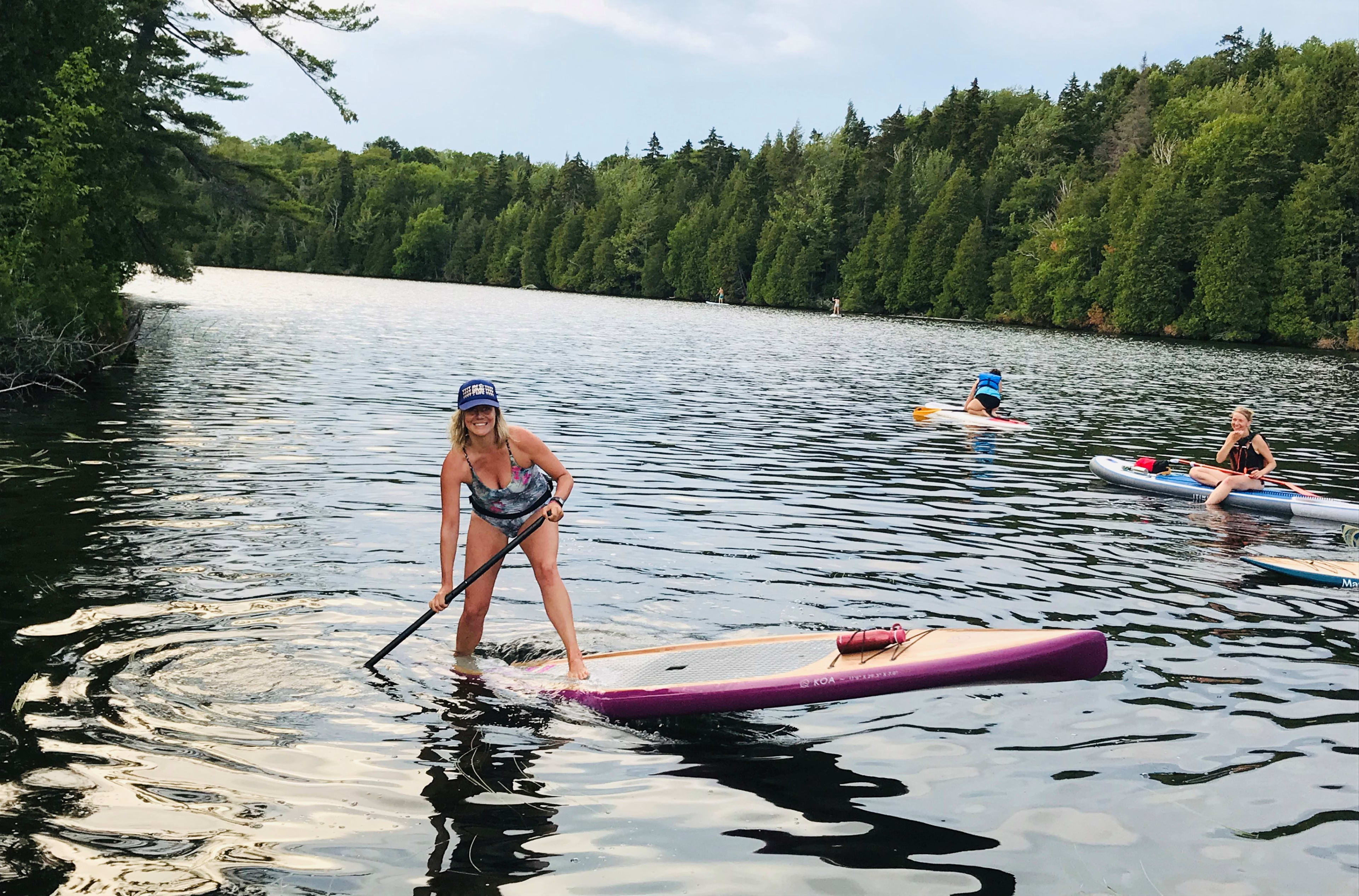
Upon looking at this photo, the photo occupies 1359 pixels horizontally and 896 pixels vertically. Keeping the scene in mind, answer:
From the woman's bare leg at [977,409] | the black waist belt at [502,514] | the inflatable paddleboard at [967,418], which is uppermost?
the woman's bare leg at [977,409]

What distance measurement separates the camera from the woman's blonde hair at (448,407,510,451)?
7.41 meters

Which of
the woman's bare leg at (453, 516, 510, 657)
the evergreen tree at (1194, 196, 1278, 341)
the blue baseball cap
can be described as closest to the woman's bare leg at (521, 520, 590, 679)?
the woman's bare leg at (453, 516, 510, 657)

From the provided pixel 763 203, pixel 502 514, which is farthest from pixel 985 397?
pixel 763 203

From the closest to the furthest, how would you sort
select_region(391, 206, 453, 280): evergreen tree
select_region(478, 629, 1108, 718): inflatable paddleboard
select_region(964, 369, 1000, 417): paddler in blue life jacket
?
select_region(478, 629, 1108, 718): inflatable paddleboard → select_region(964, 369, 1000, 417): paddler in blue life jacket → select_region(391, 206, 453, 280): evergreen tree

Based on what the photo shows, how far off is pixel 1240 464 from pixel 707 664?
11.1 meters

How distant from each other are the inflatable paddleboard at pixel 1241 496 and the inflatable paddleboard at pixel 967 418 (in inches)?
223

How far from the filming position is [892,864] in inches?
208

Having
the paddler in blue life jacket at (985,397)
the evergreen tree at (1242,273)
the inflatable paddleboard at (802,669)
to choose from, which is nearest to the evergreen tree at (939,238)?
the evergreen tree at (1242,273)

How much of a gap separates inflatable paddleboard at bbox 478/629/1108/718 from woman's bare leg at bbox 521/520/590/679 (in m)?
0.17

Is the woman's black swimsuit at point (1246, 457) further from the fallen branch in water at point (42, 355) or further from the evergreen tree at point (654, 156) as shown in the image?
the evergreen tree at point (654, 156)

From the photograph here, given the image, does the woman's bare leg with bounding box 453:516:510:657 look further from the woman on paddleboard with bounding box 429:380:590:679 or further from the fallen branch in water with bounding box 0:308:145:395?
the fallen branch in water with bounding box 0:308:145:395

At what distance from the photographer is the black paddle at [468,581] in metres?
7.52

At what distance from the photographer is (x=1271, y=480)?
15.4 metres

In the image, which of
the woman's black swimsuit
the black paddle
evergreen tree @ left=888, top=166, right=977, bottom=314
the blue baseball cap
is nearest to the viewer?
the blue baseball cap
